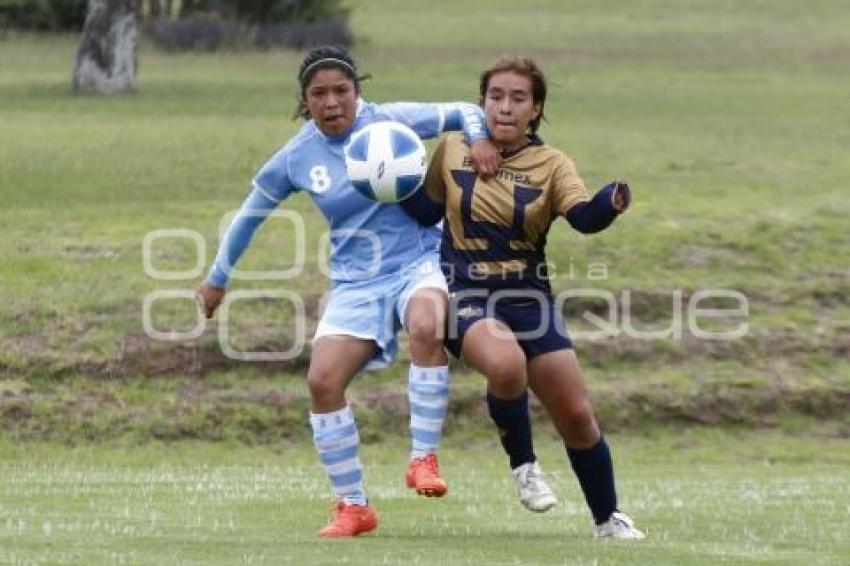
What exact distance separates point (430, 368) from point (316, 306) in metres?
12.3

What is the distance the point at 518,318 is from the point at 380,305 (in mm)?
733

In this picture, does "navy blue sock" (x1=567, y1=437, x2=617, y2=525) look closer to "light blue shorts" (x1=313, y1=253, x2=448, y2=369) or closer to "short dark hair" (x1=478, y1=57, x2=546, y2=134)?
"light blue shorts" (x1=313, y1=253, x2=448, y2=369)

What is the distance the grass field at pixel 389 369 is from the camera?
38.9 feet

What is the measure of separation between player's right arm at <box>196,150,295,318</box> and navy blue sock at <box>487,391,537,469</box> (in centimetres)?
143

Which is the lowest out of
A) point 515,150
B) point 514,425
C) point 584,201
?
point 514,425

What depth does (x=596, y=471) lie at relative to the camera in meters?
10.9

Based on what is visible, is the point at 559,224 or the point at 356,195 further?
the point at 559,224

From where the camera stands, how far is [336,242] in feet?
37.1

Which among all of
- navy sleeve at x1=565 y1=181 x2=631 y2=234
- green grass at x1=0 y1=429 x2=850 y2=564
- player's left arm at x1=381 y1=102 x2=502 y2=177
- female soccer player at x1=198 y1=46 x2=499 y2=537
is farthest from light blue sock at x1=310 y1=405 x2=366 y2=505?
navy sleeve at x1=565 y1=181 x2=631 y2=234

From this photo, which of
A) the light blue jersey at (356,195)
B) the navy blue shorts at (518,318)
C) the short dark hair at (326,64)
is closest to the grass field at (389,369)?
the navy blue shorts at (518,318)

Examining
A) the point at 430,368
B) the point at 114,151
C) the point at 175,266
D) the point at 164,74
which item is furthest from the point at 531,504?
the point at 164,74

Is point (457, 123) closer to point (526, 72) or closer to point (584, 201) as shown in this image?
point (526, 72)

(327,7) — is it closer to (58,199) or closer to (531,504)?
(58,199)

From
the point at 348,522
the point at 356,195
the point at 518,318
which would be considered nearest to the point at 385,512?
the point at 348,522
